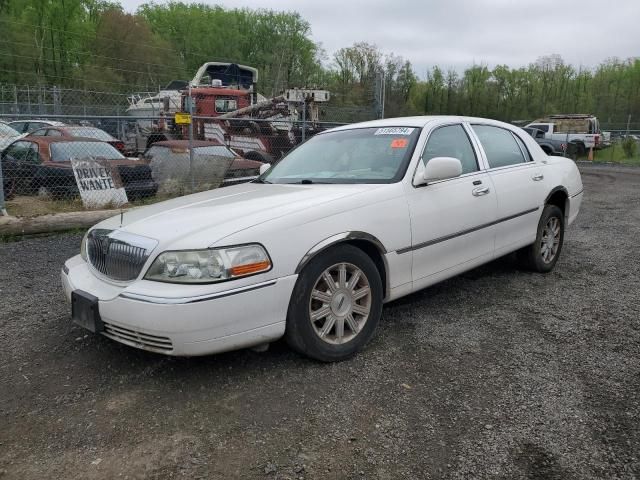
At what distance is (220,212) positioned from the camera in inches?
132

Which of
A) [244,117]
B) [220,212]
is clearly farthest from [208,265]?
[244,117]

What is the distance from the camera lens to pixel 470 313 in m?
4.29

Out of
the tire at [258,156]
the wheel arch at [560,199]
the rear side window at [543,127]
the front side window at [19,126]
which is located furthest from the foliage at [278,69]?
the wheel arch at [560,199]

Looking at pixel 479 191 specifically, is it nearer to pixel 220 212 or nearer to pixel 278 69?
pixel 220 212

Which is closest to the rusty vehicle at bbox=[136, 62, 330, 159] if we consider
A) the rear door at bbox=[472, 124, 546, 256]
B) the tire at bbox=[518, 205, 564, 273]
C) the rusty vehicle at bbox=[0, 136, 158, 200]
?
the rusty vehicle at bbox=[0, 136, 158, 200]

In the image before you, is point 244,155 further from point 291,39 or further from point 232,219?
point 291,39

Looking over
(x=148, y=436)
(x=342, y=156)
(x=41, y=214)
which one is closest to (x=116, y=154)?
(x=41, y=214)

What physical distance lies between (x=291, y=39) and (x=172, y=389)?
208 ft

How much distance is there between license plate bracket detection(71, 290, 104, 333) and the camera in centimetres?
308

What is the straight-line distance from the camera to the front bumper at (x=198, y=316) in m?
2.81

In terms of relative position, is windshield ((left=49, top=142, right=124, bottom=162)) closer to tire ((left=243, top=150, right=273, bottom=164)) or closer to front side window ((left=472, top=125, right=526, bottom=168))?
tire ((left=243, top=150, right=273, bottom=164))

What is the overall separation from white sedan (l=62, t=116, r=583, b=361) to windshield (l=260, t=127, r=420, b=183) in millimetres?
15

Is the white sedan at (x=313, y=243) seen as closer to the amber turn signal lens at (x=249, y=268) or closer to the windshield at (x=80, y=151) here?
the amber turn signal lens at (x=249, y=268)

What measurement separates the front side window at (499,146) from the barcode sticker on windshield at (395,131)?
833 millimetres
